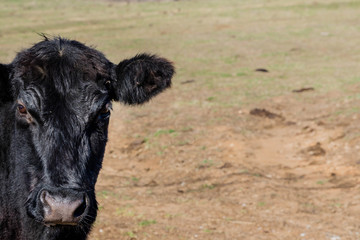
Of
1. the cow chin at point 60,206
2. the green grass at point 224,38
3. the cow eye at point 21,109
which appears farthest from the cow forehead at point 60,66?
the green grass at point 224,38

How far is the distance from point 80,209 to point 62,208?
0.17 metres

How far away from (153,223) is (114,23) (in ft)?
97.0

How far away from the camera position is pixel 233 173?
995cm

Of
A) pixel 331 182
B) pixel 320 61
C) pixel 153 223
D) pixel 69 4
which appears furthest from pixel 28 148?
pixel 69 4

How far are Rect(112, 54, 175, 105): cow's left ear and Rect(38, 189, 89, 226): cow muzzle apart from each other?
1.62 m

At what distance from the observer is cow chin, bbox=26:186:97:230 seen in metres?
3.94

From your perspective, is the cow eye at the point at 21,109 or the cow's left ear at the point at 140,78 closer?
the cow eye at the point at 21,109

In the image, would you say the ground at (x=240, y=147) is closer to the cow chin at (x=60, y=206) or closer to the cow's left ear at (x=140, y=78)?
the cow's left ear at (x=140, y=78)

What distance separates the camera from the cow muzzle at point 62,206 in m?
3.93

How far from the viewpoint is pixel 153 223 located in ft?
26.2

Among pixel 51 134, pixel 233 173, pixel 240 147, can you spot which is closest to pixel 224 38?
pixel 240 147

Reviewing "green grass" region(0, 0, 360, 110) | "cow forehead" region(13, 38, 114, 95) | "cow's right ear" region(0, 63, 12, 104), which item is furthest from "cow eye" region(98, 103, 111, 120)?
"green grass" region(0, 0, 360, 110)

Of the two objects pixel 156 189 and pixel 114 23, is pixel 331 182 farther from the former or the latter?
pixel 114 23

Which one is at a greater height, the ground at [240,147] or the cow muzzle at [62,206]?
the cow muzzle at [62,206]
